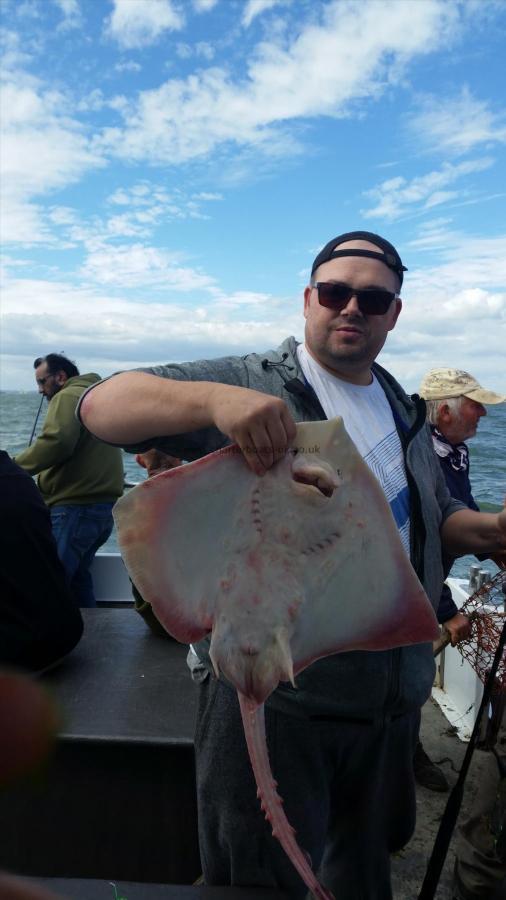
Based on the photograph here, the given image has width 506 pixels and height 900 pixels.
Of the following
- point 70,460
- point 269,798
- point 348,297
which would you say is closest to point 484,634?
point 348,297

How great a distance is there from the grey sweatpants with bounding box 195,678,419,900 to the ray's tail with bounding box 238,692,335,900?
0.33 meters

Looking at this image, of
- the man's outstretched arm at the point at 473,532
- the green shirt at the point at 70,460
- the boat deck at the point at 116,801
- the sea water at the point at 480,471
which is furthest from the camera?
the sea water at the point at 480,471

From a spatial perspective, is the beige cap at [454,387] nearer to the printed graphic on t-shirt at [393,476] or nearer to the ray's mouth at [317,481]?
the printed graphic on t-shirt at [393,476]

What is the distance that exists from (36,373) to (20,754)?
14.5ft

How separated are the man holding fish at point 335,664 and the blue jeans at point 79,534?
2690 millimetres

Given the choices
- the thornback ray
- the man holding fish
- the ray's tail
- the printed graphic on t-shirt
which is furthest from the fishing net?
the ray's tail

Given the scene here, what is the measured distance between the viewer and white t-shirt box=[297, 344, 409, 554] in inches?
62.3

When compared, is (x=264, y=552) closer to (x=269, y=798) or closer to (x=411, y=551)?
(x=269, y=798)

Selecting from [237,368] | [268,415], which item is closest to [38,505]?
[237,368]

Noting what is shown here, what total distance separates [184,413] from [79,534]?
10.1 ft

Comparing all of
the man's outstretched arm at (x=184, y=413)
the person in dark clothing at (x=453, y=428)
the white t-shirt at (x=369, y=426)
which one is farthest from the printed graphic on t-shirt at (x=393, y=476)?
the person in dark clothing at (x=453, y=428)

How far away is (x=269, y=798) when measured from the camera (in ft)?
3.58

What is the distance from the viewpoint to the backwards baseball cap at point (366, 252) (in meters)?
1.62

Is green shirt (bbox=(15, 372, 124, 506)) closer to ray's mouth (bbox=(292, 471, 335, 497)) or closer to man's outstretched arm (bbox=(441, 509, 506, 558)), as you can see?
man's outstretched arm (bbox=(441, 509, 506, 558))
